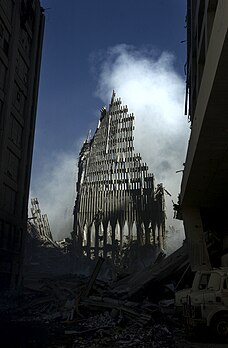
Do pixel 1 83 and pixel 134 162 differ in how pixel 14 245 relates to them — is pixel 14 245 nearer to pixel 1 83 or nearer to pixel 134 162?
pixel 1 83

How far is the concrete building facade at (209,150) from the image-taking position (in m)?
6.46

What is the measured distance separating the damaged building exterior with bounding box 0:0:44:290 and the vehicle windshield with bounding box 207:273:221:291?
52.3ft

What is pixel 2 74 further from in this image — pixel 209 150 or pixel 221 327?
pixel 221 327

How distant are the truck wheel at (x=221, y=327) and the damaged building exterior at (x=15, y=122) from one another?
16.7m

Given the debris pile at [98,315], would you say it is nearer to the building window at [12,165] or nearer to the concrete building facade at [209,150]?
the concrete building facade at [209,150]

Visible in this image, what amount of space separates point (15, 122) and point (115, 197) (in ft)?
89.2

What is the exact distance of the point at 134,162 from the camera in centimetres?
5225

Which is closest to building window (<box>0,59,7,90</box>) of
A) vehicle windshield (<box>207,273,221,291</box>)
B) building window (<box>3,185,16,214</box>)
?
building window (<box>3,185,16,214</box>)

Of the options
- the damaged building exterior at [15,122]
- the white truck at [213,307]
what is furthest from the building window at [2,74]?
the white truck at [213,307]

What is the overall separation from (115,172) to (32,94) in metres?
25.4

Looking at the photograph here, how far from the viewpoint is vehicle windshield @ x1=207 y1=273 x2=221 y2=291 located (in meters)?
9.80

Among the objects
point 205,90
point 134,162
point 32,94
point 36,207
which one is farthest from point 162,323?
point 36,207

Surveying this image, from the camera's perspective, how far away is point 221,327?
931cm

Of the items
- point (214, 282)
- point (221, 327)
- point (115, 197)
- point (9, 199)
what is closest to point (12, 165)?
point (9, 199)
